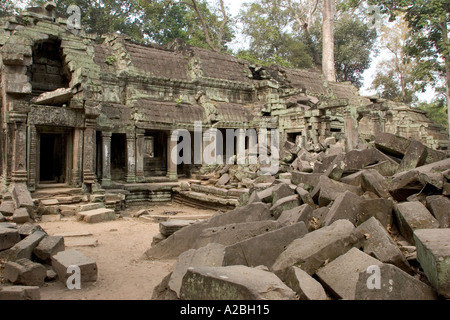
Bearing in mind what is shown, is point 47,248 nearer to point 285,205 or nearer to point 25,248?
point 25,248

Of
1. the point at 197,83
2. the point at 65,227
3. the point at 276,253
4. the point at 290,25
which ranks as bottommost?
the point at 65,227

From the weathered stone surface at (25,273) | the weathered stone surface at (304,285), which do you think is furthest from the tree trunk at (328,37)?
the weathered stone surface at (25,273)

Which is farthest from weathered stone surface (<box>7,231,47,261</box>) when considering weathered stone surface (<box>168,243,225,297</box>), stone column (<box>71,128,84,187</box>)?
stone column (<box>71,128,84,187</box>)

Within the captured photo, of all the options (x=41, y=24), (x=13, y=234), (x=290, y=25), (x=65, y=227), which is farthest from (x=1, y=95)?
(x=290, y=25)

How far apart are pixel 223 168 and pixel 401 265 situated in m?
9.73

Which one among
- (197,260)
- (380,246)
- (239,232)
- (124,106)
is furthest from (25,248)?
(124,106)

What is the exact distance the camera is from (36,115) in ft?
32.7

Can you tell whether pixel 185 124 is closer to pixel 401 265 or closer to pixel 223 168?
pixel 223 168

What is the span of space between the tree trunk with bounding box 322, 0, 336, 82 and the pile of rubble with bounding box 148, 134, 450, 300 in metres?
22.3

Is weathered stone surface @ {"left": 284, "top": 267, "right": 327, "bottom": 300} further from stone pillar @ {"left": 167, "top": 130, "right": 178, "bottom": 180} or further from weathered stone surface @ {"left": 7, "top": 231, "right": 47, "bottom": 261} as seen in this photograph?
stone pillar @ {"left": 167, "top": 130, "right": 178, "bottom": 180}

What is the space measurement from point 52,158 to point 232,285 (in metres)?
11.2

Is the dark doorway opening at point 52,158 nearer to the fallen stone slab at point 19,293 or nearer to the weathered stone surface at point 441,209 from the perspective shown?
the fallen stone slab at point 19,293

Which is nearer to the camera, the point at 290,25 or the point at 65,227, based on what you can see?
the point at 65,227
